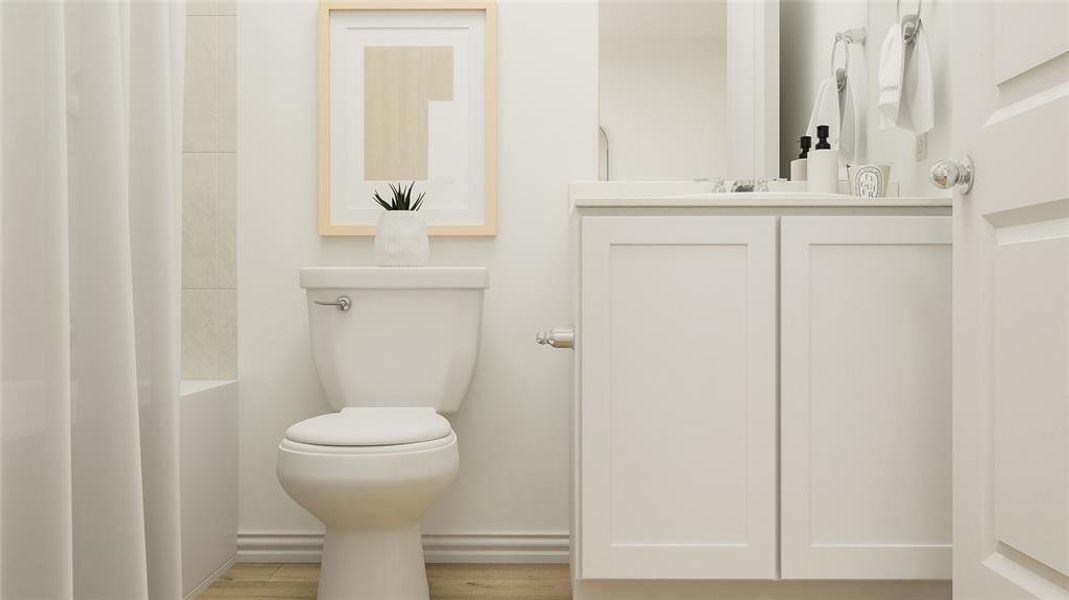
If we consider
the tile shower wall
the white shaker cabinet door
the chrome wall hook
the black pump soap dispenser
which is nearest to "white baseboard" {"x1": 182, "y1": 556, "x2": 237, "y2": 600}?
the tile shower wall

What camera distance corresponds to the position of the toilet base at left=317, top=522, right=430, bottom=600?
1.75 metres

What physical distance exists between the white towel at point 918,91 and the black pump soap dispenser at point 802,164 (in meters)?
0.29

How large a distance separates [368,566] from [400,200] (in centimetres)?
90

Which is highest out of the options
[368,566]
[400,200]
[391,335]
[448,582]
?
[400,200]

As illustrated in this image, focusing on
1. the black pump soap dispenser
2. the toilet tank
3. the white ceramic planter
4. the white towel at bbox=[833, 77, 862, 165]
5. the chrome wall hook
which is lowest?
the toilet tank

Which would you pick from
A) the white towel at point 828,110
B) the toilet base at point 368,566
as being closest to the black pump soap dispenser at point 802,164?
the white towel at point 828,110

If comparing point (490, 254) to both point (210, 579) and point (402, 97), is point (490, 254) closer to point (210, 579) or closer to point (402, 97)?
point (402, 97)

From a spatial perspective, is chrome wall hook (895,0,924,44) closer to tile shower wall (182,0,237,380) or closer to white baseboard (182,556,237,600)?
tile shower wall (182,0,237,380)

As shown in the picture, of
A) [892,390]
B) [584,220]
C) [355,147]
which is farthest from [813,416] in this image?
[355,147]

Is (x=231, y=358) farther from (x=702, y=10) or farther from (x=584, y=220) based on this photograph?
(x=702, y=10)

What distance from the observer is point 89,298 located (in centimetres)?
126

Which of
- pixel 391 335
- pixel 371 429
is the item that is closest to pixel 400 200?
pixel 391 335

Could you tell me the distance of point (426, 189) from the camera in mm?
2246

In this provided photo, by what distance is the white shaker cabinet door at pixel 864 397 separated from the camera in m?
1.58
